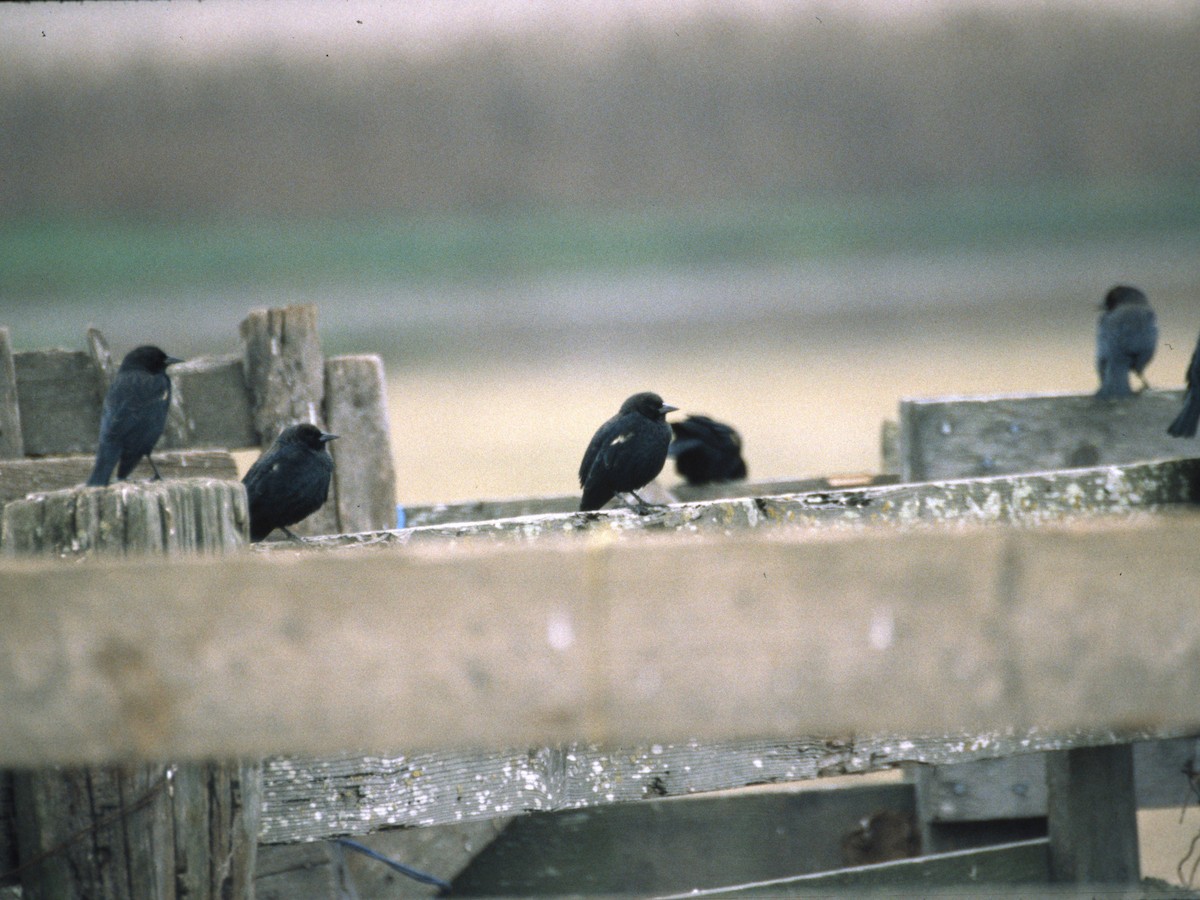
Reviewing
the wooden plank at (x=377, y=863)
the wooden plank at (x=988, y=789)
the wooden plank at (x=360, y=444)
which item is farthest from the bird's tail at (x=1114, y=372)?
the wooden plank at (x=377, y=863)

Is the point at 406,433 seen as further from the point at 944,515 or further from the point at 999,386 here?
the point at 944,515

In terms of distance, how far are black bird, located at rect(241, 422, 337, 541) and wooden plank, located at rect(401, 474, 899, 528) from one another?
1.26 feet

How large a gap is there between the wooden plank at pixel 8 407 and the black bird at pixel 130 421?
0.27 metres

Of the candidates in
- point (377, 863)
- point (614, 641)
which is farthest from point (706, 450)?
point (614, 641)

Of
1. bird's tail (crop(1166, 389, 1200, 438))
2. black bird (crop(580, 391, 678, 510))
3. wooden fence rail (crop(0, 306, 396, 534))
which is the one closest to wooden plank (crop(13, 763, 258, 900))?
wooden fence rail (crop(0, 306, 396, 534))

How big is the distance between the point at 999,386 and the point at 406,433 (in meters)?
9.36

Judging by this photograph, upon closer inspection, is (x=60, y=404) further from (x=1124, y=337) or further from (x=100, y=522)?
(x=1124, y=337)

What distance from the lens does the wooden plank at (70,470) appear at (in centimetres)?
324

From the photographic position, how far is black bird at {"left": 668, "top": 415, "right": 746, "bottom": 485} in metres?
5.76

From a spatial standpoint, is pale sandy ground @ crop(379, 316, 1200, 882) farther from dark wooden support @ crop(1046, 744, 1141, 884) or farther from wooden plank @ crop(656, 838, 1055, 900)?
dark wooden support @ crop(1046, 744, 1141, 884)

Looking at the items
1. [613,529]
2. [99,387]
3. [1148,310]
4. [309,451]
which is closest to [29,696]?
[613,529]

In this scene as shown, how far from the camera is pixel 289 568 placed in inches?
48.0

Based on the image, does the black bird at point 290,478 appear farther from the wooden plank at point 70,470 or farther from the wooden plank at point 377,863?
the wooden plank at point 377,863

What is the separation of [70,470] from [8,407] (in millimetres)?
404
